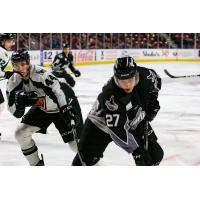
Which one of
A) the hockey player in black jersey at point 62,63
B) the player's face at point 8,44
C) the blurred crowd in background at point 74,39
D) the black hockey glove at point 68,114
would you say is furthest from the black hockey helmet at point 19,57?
the hockey player in black jersey at point 62,63

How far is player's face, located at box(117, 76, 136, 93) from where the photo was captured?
8.56 ft

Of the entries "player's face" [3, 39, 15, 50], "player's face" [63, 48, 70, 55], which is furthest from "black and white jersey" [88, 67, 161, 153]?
"player's face" [63, 48, 70, 55]

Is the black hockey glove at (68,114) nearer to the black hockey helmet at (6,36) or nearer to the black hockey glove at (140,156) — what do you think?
the black hockey glove at (140,156)

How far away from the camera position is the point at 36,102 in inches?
133

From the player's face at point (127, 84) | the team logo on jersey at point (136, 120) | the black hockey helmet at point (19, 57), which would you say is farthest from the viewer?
the black hockey helmet at point (19, 57)

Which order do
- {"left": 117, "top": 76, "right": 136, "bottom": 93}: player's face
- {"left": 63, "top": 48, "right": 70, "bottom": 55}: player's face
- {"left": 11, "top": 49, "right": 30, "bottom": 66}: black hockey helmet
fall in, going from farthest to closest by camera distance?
{"left": 63, "top": 48, "right": 70, "bottom": 55}: player's face
{"left": 11, "top": 49, "right": 30, "bottom": 66}: black hockey helmet
{"left": 117, "top": 76, "right": 136, "bottom": 93}: player's face

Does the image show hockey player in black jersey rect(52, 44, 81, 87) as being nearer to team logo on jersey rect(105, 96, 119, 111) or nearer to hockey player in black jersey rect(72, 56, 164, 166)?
hockey player in black jersey rect(72, 56, 164, 166)

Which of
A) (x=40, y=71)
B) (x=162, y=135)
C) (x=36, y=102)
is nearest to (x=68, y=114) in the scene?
(x=36, y=102)

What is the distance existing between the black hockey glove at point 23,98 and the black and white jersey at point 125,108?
0.61 m

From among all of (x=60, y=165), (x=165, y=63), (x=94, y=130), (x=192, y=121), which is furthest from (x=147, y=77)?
(x=165, y=63)

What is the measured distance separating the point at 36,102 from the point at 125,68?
3.14 feet

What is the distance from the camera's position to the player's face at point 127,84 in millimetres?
2609

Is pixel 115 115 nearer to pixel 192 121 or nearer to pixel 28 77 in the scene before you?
pixel 28 77

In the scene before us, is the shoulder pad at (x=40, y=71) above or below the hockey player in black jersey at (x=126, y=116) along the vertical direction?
above
